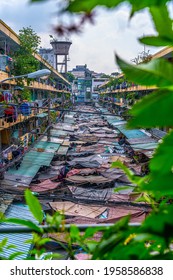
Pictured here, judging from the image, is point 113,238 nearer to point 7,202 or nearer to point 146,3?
point 146,3

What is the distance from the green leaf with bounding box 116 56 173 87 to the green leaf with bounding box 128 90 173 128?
4cm

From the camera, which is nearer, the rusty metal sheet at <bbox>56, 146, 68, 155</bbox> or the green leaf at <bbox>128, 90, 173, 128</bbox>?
the green leaf at <bbox>128, 90, 173, 128</bbox>

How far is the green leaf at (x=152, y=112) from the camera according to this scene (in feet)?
1.60

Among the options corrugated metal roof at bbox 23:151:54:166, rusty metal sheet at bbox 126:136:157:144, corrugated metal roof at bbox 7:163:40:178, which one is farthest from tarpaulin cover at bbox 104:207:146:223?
rusty metal sheet at bbox 126:136:157:144

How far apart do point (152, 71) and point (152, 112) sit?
0.08 metres

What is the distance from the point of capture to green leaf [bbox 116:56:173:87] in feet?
1.74

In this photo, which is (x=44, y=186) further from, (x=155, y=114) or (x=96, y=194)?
(x=155, y=114)

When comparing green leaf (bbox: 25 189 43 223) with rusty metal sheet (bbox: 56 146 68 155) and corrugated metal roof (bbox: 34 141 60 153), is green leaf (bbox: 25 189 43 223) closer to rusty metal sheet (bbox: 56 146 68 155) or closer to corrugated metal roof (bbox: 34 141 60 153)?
corrugated metal roof (bbox: 34 141 60 153)

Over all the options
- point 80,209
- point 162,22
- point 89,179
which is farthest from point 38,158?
point 162,22

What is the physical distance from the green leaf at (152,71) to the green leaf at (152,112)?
4 cm

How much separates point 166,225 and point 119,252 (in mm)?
191

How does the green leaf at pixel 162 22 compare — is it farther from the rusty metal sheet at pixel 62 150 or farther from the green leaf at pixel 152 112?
the rusty metal sheet at pixel 62 150

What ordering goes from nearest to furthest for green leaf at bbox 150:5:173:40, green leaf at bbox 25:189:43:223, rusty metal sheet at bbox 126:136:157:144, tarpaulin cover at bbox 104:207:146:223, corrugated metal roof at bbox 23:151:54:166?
1. green leaf at bbox 150:5:173:40
2. green leaf at bbox 25:189:43:223
3. tarpaulin cover at bbox 104:207:146:223
4. corrugated metal roof at bbox 23:151:54:166
5. rusty metal sheet at bbox 126:136:157:144

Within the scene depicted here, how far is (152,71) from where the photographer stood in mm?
530
